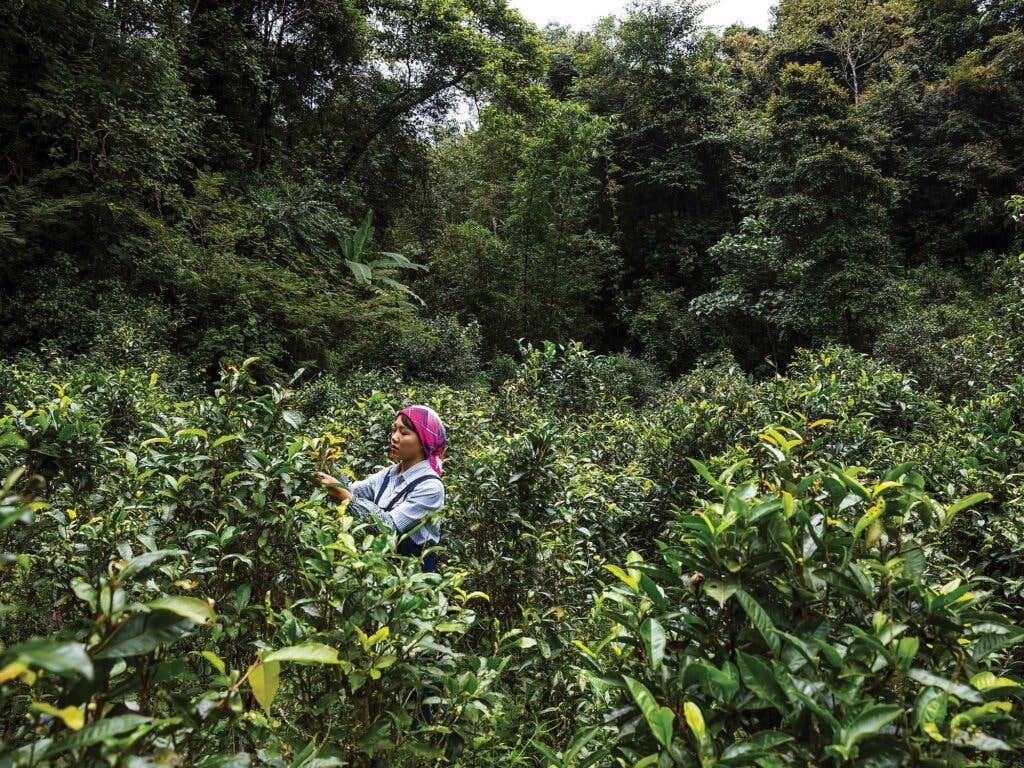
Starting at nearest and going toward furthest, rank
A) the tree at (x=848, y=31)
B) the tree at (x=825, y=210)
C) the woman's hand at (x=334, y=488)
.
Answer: the woman's hand at (x=334, y=488) < the tree at (x=825, y=210) < the tree at (x=848, y=31)

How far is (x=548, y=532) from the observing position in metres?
2.49

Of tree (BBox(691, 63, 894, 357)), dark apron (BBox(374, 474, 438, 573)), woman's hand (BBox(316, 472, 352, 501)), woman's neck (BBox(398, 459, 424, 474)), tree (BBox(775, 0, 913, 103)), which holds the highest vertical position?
tree (BBox(775, 0, 913, 103))

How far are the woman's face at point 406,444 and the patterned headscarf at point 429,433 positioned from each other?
0.07 ft

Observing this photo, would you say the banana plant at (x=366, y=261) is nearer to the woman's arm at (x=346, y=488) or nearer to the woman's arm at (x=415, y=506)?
the woman's arm at (x=346, y=488)

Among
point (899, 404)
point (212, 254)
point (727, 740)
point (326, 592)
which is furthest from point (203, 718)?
point (212, 254)

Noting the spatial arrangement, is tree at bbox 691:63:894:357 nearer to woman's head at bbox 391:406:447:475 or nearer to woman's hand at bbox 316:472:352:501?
woman's head at bbox 391:406:447:475

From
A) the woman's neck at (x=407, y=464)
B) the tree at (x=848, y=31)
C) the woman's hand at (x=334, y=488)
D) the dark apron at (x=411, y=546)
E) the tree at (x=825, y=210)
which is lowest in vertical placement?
the dark apron at (x=411, y=546)

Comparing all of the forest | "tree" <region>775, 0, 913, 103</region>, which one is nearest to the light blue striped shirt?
the forest

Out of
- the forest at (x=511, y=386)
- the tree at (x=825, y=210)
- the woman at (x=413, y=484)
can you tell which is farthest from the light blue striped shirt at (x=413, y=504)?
the tree at (x=825, y=210)

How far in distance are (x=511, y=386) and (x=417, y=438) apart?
274 cm

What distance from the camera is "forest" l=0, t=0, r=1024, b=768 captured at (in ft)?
3.12

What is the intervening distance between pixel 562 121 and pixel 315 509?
12471 mm

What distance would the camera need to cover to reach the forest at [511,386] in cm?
95

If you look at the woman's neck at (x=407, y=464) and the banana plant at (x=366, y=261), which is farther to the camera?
the banana plant at (x=366, y=261)
